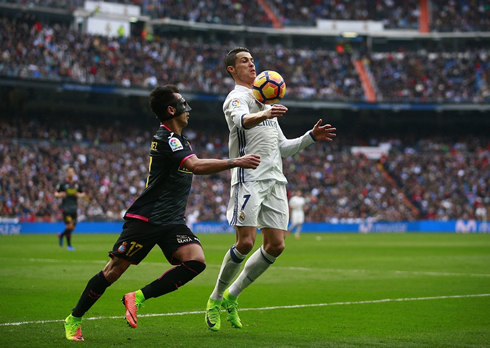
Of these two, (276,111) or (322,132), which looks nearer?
(276,111)

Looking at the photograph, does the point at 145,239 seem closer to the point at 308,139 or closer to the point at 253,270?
the point at 253,270

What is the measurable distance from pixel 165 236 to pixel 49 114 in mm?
40099

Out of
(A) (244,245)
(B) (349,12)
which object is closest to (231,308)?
(A) (244,245)

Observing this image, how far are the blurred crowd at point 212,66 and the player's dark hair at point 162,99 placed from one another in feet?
115

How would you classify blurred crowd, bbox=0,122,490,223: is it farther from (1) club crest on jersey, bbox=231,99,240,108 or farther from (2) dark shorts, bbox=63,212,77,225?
(1) club crest on jersey, bbox=231,99,240,108

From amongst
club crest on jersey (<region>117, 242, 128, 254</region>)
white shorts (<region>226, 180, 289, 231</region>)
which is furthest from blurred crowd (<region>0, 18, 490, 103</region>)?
club crest on jersey (<region>117, 242, 128, 254</region>)

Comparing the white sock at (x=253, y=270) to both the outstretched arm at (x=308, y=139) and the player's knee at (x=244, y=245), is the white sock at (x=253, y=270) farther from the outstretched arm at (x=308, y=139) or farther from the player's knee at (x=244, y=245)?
the outstretched arm at (x=308, y=139)

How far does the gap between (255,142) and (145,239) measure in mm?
1965

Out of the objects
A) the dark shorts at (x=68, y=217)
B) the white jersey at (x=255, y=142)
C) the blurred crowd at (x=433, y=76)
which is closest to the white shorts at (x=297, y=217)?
the dark shorts at (x=68, y=217)

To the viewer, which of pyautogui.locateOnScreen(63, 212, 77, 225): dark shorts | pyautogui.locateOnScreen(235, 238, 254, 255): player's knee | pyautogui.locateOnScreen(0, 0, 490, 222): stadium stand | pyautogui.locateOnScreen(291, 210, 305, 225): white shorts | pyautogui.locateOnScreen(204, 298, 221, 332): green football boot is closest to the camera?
pyautogui.locateOnScreen(204, 298, 221, 332): green football boot

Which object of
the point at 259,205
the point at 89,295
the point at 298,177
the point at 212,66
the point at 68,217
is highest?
the point at 212,66

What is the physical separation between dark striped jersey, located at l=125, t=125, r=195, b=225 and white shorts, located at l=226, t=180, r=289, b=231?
99 centimetres

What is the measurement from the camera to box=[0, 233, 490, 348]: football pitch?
653cm

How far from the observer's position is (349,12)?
57.7m
